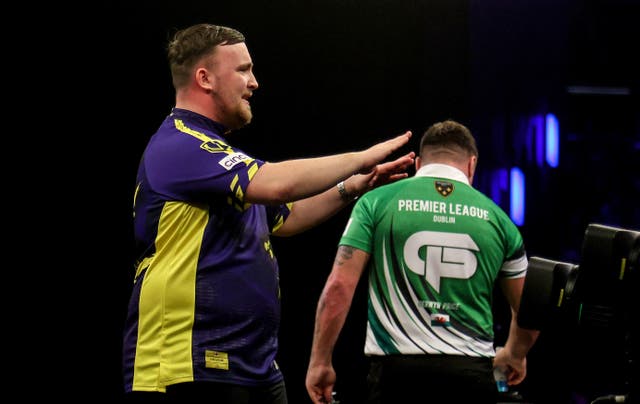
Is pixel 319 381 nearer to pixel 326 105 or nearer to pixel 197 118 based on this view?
pixel 197 118

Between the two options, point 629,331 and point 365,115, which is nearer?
point 629,331

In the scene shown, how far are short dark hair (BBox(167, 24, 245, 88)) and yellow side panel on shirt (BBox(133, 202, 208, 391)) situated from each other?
0.40 metres

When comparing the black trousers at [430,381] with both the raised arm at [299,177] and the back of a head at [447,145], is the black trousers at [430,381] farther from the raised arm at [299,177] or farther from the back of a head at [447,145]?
the raised arm at [299,177]

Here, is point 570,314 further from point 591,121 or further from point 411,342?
point 591,121

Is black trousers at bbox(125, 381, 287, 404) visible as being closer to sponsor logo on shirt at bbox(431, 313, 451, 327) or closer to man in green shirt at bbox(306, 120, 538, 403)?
man in green shirt at bbox(306, 120, 538, 403)

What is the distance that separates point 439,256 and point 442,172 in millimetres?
316

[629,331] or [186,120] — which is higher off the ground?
[186,120]

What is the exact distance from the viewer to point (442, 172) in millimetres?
2924

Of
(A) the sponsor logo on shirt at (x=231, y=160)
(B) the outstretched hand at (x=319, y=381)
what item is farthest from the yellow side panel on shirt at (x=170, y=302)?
(B) the outstretched hand at (x=319, y=381)

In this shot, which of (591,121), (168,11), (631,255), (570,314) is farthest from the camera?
(591,121)

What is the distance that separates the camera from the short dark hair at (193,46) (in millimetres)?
2129

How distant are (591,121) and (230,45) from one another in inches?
160

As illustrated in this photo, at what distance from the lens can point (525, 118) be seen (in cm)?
455

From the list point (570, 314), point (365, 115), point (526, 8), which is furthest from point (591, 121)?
point (570, 314)
